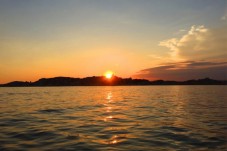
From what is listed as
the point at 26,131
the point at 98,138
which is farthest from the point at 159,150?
the point at 26,131

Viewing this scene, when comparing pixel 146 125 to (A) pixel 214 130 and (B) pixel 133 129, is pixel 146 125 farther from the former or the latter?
(A) pixel 214 130

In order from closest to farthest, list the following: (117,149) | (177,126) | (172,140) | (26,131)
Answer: (117,149) → (172,140) → (26,131) → (177,126)

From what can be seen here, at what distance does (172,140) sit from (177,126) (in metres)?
5.75

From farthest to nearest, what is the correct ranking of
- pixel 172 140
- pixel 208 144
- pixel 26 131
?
pixel 26 131, pixel 172 140, pixel 208 144

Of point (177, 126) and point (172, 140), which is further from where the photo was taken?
point (177, 126)

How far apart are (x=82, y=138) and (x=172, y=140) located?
20.9 feet

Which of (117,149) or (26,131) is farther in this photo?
(26,131)

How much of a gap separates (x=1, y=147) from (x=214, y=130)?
16.5 metres

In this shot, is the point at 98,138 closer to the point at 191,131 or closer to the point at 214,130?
the point at 191,131

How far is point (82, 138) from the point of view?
56.0 feet

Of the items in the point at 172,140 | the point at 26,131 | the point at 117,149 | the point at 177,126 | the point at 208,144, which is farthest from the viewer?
the point at 177,126

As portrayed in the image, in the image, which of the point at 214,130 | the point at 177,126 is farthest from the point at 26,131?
the point at 214,130

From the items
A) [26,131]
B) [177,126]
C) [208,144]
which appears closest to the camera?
[208,144]

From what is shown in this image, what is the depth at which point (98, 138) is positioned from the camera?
17.1 m
